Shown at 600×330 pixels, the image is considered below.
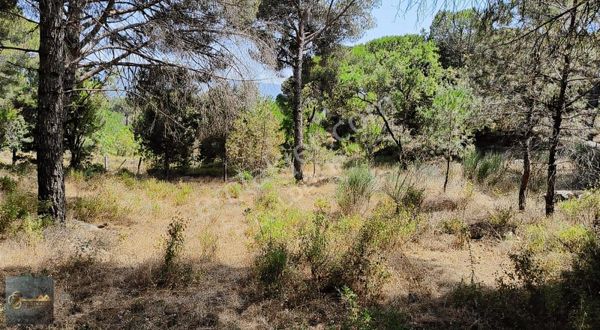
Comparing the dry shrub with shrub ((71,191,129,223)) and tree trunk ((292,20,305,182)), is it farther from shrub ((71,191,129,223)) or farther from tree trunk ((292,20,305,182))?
tree trunk ((292,20,305,182))

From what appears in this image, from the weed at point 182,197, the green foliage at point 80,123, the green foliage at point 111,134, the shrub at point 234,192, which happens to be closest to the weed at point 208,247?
the weed at point 182,197

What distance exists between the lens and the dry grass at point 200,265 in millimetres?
3277

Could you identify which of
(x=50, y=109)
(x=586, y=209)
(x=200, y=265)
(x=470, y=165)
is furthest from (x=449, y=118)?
(x=50, y=109)

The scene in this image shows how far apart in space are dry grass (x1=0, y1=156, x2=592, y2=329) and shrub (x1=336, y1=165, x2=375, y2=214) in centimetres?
30

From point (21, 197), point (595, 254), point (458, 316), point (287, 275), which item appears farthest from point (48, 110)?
point (595, 254)

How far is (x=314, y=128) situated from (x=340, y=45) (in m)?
5.11

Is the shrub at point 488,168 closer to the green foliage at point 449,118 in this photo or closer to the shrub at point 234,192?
the green foliage at point 449,118

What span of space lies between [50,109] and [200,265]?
3.17 m

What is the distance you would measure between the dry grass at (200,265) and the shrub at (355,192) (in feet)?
0.98

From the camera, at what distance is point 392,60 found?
11984mm

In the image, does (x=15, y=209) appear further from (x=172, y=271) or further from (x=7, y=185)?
(x=172, y=271)

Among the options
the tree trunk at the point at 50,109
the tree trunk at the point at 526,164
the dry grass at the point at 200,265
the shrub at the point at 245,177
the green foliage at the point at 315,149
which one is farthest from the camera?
the green foliage at the point at 315,149

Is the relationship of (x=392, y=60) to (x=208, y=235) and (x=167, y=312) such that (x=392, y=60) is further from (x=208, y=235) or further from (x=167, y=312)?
(x=167, y=312)

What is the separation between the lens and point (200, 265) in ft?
14.7
